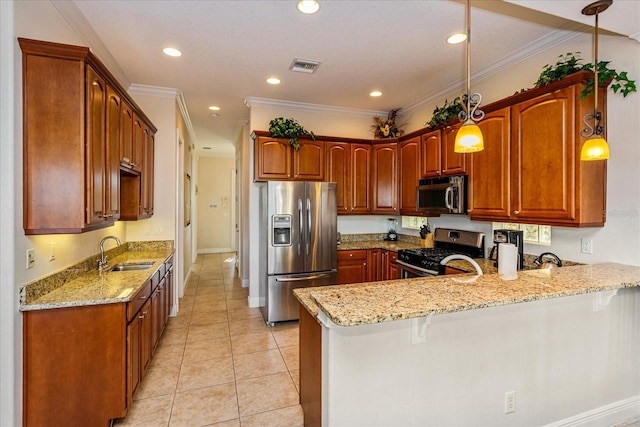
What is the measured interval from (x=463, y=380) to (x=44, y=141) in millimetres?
2756

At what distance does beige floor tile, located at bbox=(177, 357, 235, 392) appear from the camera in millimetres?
2605

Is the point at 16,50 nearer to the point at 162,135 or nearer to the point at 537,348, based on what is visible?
the point at 162,135

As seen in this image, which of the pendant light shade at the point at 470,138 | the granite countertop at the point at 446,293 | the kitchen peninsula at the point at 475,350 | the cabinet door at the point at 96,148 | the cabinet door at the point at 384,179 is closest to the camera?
the granite countertop at the point at 446,293

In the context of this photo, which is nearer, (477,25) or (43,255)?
(43,255)

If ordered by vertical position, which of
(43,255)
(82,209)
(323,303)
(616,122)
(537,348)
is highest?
(616,122)

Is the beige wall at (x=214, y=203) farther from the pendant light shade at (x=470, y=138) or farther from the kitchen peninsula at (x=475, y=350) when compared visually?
the pendant light shade at (x=470, y=138)

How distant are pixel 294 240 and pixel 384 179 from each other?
1.55 m

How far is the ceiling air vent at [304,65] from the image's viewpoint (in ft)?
10.3

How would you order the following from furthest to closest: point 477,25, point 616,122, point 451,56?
point 451,56 → point 477,25 → point 616,122

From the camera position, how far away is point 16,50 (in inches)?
69.5

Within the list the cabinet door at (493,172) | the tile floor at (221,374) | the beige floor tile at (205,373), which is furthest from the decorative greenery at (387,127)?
the beige floor tile at (205,373)

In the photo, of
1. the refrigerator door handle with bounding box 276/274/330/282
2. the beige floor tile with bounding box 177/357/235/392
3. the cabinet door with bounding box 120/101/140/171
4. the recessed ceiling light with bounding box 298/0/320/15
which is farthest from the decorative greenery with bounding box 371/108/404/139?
the beige floor tile with bounding box 177/357/235/392

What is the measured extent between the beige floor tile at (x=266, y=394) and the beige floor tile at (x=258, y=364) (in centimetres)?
8

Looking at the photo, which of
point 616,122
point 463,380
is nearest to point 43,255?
point 463,380
